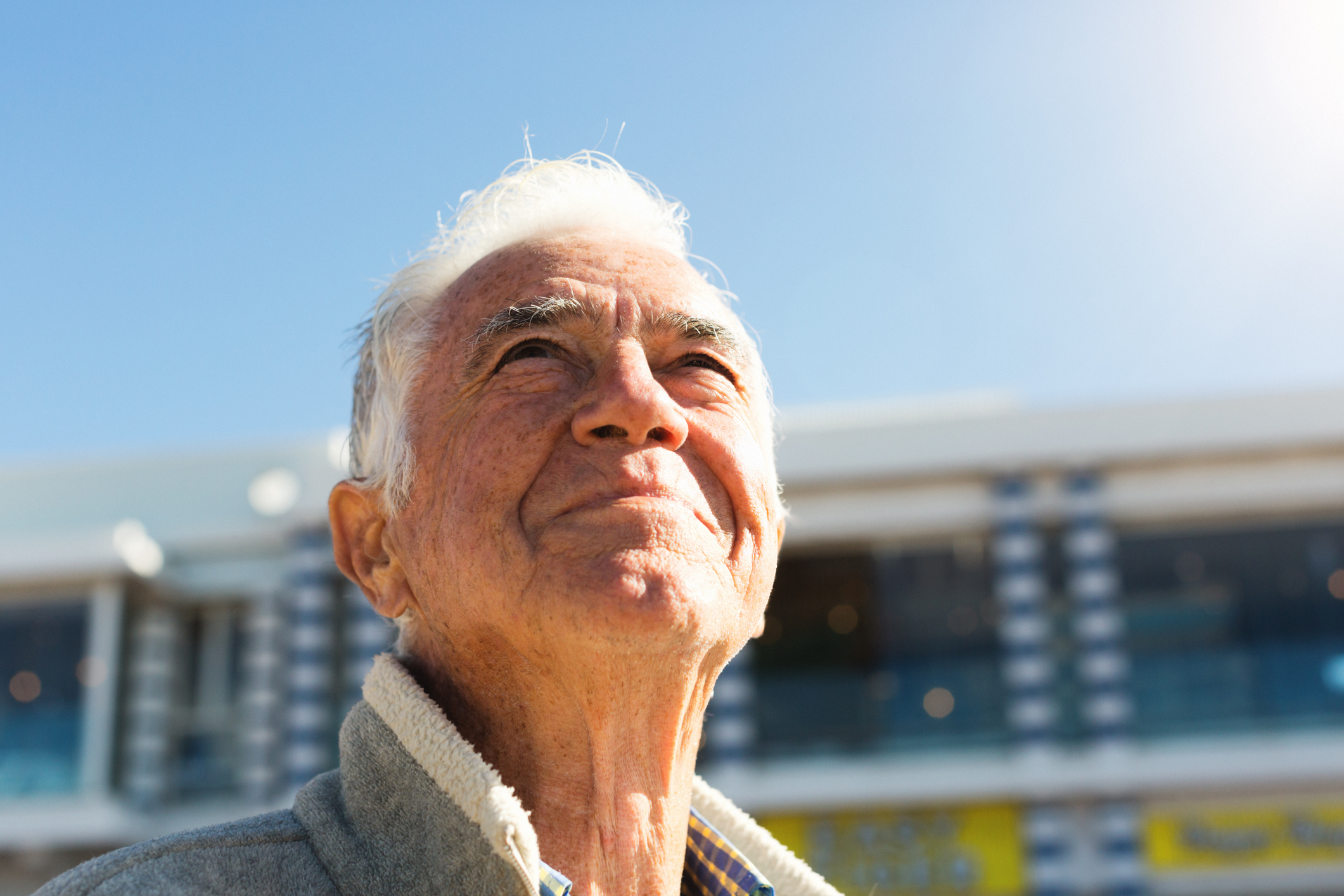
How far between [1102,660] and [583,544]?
1064 cm

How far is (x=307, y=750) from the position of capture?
1114cm

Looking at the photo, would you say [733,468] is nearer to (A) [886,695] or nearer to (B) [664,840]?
(B) [664,840]

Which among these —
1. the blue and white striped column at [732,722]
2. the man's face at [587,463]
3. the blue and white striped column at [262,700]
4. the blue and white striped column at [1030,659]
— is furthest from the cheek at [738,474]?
the blue and white striped column at [262,700]

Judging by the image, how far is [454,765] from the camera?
114 centimetres

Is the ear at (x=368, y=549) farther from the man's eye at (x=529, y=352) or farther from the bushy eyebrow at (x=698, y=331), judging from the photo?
the bushy eyebrow at (x=698, y=331)

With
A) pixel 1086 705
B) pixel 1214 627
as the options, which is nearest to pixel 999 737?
pixel 1086 705

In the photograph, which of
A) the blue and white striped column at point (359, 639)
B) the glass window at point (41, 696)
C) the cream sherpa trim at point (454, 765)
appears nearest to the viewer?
the cream sherpa trim at point (454, 765)

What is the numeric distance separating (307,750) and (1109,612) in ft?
25.4

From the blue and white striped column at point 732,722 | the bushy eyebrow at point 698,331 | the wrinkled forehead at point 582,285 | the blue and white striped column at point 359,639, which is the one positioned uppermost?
the wrinkled forehead at point 582,285

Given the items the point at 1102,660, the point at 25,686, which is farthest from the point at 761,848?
the point at 25,686

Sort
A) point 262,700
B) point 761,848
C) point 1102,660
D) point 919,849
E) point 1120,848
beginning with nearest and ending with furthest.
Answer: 1. point 761,848
2. point 1120,848
3. point 919,849
4. point 1102,660
5. point 262,700

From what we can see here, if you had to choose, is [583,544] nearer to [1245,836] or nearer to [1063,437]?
[1063,437]

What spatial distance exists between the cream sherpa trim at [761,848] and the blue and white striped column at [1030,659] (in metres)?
9.73

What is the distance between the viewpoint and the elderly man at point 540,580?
114 cm
